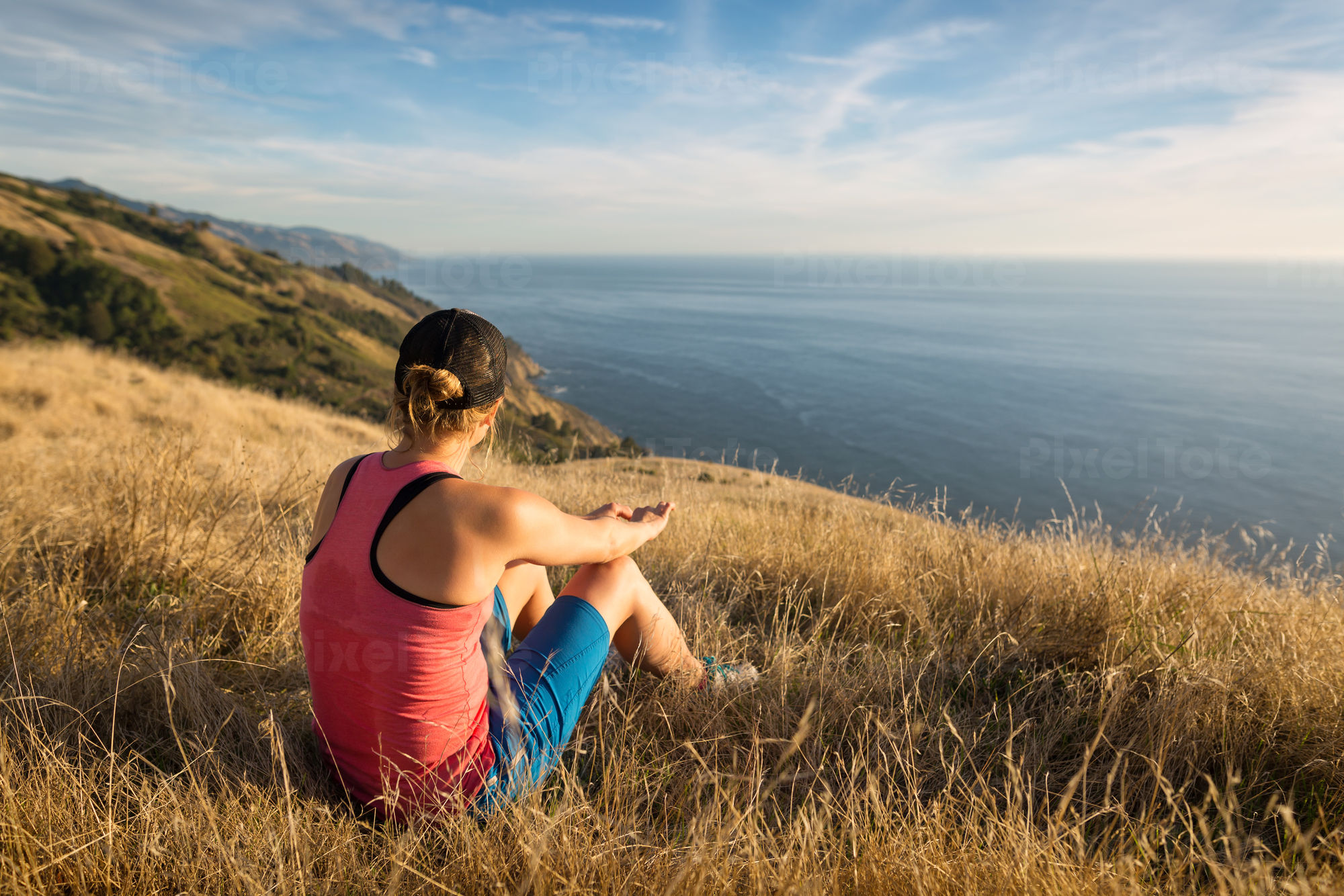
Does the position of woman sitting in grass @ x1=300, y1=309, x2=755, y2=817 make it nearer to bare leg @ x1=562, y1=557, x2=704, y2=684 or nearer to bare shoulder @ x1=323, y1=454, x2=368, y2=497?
bare shoulder @ x1=323, y1=454, x2=368, y2=497

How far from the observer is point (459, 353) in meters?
1.97

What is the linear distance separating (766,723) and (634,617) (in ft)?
2.33

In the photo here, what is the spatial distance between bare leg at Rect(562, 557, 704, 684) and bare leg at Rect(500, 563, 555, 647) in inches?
11.8

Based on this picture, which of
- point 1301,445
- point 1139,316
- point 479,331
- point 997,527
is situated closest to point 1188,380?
point 1301,445

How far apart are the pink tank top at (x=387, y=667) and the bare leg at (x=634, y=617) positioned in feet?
1.99

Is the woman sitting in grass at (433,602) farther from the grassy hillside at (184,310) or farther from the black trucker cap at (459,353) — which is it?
the grassy hillside at (184,310)

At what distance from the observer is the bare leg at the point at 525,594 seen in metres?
2.92

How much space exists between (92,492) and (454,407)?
13.9 feet

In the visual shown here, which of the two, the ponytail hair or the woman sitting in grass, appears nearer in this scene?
the woman sitting in grass

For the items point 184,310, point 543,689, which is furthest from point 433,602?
point 184,310

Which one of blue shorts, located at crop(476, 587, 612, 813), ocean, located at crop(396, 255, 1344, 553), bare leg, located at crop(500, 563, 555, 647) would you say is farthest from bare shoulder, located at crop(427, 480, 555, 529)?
ocean, located at crop(396, 255, 1344, 553)

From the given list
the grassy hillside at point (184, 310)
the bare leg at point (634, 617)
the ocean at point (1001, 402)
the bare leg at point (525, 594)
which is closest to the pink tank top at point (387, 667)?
the bare leg at point (634, 617)

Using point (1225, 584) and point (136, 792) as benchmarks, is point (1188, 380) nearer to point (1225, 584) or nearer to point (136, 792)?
point (1225, 584)

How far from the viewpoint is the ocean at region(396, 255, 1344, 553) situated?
136 feet
